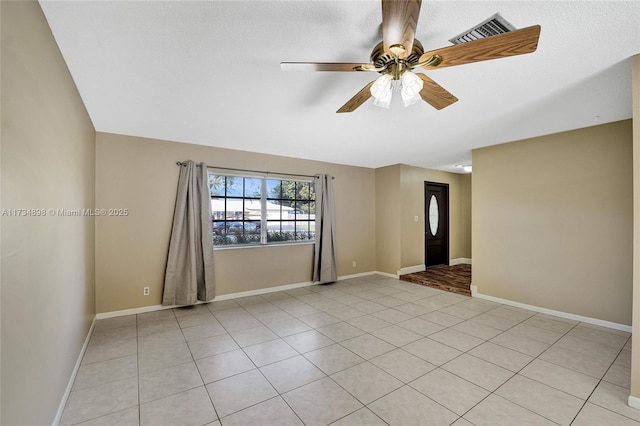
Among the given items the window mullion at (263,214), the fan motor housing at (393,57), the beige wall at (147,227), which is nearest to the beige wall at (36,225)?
the beige wall at (147,227)

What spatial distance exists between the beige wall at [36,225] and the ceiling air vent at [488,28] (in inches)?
88.6

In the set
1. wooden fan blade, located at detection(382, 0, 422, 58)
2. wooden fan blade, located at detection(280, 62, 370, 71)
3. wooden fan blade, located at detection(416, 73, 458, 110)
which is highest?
wooden fan blade, located at detection(382, 0, 422, 58)

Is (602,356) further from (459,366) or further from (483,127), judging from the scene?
(483,127)

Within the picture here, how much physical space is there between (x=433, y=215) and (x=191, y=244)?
5.41m

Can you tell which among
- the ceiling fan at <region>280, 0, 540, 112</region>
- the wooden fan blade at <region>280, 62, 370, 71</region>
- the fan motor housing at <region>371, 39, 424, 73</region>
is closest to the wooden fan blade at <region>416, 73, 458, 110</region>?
the ceiling fan at <region>280, 0, 540, 112</region>

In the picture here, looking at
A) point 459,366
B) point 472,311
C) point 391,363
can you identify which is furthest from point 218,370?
point 472,311

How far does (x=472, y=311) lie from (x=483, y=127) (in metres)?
2.49

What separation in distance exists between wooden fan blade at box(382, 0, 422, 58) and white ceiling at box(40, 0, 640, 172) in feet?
0.72

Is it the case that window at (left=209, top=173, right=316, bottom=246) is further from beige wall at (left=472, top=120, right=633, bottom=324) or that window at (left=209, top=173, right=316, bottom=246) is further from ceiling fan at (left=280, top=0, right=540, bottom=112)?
ceiling fan at (left=280, top=0, right=540, bottom=112)

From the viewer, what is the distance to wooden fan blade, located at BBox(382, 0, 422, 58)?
1.22 meters

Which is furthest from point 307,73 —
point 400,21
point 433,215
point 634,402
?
point 433,215

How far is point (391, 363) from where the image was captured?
7.97ft

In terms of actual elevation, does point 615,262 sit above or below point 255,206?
below

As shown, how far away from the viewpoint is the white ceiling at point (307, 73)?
59.2 inches
